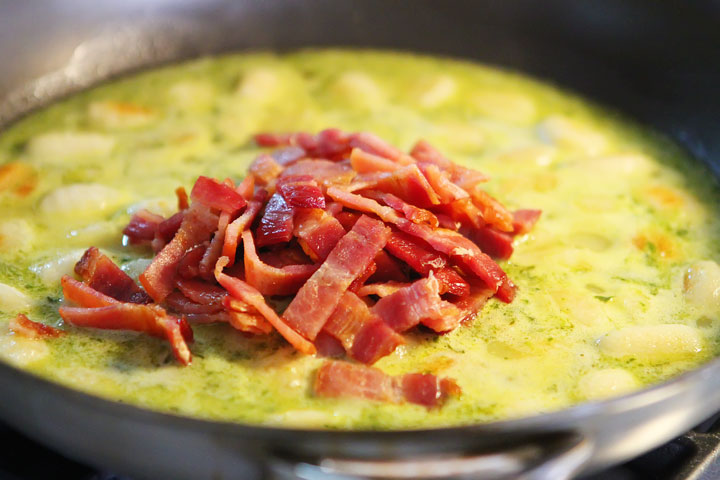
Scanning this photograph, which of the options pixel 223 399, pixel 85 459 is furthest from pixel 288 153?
pixel 85 459

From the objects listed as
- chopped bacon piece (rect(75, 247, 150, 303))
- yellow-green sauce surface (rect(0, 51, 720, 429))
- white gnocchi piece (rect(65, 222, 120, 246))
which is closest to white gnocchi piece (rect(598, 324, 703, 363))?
yellow-green sauce surface (rect(0, 51, 720, 429))

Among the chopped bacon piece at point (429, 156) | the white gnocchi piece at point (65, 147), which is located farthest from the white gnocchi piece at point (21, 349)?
the chopped bacon piece at point (429, 156)

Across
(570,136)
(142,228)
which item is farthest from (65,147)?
(570,136)

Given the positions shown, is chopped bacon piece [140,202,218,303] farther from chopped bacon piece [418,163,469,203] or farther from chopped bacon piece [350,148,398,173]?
chopped bacon piece [418,163,469,203]

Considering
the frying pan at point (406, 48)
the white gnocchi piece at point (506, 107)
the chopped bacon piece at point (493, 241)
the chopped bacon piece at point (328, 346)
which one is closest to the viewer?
the frying pan at point (406, 48)

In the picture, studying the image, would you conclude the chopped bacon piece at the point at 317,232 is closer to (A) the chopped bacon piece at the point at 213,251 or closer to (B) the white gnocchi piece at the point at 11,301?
(A) the chopped bacon piece at the point at 213,251

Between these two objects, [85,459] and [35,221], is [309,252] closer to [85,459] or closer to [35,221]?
[85,459]
